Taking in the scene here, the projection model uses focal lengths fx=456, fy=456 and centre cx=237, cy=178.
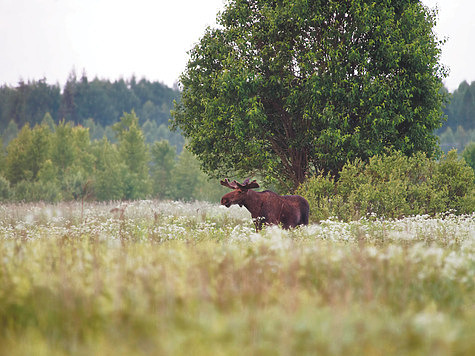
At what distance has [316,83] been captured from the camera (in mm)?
16531

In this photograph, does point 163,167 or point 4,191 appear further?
point 163,167

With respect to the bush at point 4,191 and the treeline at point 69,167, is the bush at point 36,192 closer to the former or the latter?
the treeline at point 69,167

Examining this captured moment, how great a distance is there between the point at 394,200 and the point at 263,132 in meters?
6.48

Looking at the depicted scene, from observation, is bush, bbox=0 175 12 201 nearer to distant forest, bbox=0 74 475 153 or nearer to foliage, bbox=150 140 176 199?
foliage, bbox=150 140 176 199

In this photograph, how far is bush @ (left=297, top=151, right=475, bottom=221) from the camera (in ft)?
47.7

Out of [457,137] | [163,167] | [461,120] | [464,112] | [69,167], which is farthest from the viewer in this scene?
[461,120]

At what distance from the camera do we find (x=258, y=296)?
400cm

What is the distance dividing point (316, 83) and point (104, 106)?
148 meters

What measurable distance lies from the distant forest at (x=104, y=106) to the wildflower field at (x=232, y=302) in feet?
310

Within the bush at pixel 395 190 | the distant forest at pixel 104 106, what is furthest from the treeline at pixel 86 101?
the bush at pixel 395 190

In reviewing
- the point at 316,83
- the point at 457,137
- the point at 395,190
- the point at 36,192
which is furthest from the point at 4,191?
the point at 457,137

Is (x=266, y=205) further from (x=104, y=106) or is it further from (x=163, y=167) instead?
(x=104, y=106)

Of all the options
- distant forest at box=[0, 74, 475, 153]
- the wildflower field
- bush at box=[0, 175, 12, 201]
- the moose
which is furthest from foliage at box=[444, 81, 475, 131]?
the wildflower field

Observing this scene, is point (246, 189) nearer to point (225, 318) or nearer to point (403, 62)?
point (225, 318)
